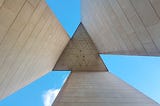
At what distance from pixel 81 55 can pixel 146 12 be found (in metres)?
16.0

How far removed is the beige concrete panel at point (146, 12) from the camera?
657 centimetres

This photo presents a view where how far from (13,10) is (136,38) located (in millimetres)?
5965

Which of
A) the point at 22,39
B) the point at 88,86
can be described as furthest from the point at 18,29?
the point at 88,86

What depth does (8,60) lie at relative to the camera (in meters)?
8.15

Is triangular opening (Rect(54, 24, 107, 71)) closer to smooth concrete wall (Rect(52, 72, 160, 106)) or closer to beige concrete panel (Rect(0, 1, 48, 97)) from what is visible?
smooth concrete wall (Rect(52, 72, 160, 106))

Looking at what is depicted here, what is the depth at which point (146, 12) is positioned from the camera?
22.7 feet

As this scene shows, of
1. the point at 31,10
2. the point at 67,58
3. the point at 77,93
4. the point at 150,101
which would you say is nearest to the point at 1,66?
the point at 31,10

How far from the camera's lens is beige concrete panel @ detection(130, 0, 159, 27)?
259 inches

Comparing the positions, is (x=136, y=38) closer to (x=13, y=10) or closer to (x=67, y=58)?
(x=13, y=10)

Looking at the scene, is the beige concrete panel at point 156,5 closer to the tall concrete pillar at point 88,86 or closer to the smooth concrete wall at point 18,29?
the smooth concrete wall at point 18,29

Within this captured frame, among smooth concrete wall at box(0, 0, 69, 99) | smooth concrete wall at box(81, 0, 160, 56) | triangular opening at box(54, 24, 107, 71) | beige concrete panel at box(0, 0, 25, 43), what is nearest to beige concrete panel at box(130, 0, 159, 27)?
smooth concrete wall at box(81, 0, 160, 56)

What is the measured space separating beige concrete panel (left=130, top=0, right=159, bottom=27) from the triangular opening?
15078 millimetres

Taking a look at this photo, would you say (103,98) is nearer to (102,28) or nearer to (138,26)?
(138,26)

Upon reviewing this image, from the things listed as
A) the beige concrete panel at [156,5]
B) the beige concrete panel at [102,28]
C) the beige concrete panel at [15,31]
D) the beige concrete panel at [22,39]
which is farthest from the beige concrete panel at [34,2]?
the beige concrete panel at [102,28]
